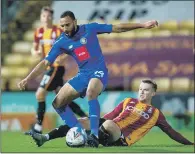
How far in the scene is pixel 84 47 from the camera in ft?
23.1

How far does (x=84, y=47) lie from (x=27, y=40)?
7709 mm

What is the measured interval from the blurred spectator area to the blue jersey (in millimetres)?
5889

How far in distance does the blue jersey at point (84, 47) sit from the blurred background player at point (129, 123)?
545mm

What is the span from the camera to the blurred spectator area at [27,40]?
42.8 feet

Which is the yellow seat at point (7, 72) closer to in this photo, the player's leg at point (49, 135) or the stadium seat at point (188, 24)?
the stadium seat at point (188, 24)

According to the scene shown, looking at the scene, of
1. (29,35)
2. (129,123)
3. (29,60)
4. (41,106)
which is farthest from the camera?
(29,35)

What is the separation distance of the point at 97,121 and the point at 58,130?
1.66 ft

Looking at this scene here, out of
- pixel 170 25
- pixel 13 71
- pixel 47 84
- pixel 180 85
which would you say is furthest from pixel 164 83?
pixel 47 84

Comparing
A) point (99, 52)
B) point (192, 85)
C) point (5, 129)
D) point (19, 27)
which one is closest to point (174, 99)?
point (192, 85)

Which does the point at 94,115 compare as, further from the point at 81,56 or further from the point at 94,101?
the point at 81,56

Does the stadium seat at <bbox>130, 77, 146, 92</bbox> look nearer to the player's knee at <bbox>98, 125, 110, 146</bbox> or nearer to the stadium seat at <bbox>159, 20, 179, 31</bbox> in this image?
the stadium seat at <bbox>159, 20, 179, 31</bbox>

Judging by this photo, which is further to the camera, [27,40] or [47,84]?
[27,40]

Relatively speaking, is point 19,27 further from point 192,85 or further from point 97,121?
point 97,121

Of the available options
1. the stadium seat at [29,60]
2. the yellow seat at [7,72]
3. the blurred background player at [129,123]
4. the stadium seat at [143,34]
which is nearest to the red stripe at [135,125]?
the blurred background player at [129,123]
